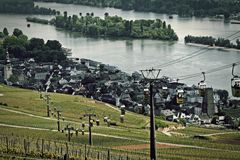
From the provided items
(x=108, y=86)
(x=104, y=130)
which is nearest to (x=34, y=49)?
(x=108, y=86)

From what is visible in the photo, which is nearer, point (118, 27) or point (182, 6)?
A: point (118, 27)

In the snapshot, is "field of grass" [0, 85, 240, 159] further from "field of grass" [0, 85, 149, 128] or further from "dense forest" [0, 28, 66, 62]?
"dense forest" [0, 28, 66, 62]

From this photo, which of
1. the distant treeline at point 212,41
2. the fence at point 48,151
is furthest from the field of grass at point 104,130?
the distant treeline at point 212,41

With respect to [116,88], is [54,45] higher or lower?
higher

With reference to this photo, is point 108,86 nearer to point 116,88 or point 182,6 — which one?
point 116,88

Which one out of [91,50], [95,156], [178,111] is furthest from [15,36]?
[95,156]

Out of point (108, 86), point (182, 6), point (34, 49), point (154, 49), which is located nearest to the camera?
point (108, 86)
